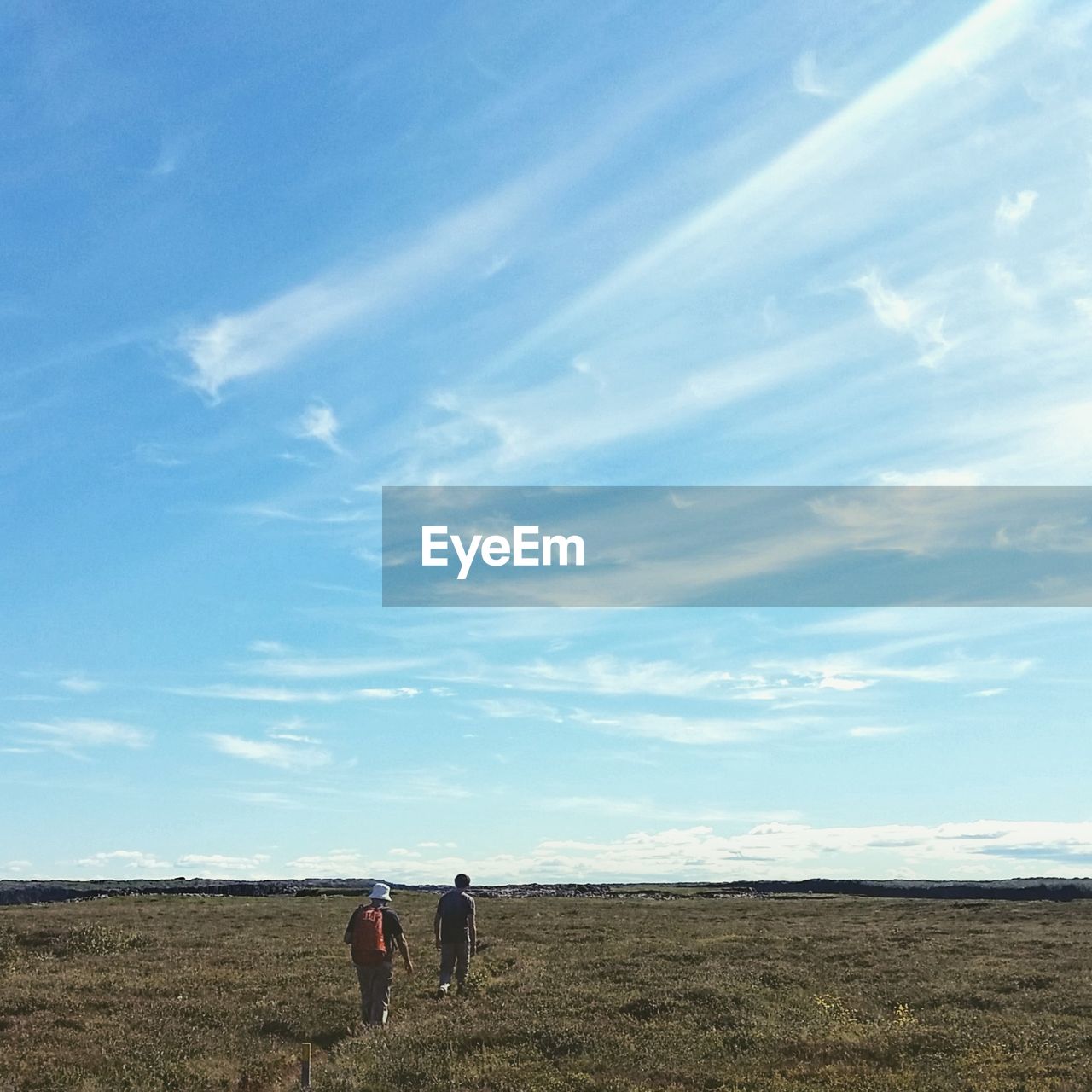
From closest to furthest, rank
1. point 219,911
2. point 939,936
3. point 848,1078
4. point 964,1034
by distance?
point 848,1078
point 964,1034
point 939,936
point 219,911

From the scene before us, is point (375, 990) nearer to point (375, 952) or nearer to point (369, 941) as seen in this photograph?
point (375, 952)

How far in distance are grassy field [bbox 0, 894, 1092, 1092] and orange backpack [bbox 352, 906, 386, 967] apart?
4.32 feet

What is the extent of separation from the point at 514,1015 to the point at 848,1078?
7.13 m

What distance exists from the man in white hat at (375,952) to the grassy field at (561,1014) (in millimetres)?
545

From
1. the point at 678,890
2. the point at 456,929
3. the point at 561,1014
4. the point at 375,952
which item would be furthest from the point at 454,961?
the point at 678,890

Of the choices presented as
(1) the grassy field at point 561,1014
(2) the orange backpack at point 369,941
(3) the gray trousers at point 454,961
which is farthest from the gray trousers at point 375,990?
(3) the gray trousers at point 454,961

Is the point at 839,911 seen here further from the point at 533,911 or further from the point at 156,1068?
the point at 156,1068

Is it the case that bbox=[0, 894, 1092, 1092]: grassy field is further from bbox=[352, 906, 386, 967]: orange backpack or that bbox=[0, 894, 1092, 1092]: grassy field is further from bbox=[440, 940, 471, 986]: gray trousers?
bbox=[352, 906, 386, 967]: orange backpack

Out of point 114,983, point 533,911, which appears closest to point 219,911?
point 533,911

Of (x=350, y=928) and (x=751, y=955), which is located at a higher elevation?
(x=350, y=928)

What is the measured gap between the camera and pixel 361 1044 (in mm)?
19047

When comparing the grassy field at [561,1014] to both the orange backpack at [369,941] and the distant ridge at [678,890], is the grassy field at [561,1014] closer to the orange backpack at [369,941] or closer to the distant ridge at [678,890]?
the orange backpack at [369,941]

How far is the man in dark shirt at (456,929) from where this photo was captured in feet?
81.2

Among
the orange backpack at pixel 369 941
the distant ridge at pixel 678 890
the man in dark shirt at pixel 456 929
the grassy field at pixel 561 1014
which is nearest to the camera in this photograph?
the grassy field at pixel 561 1014
